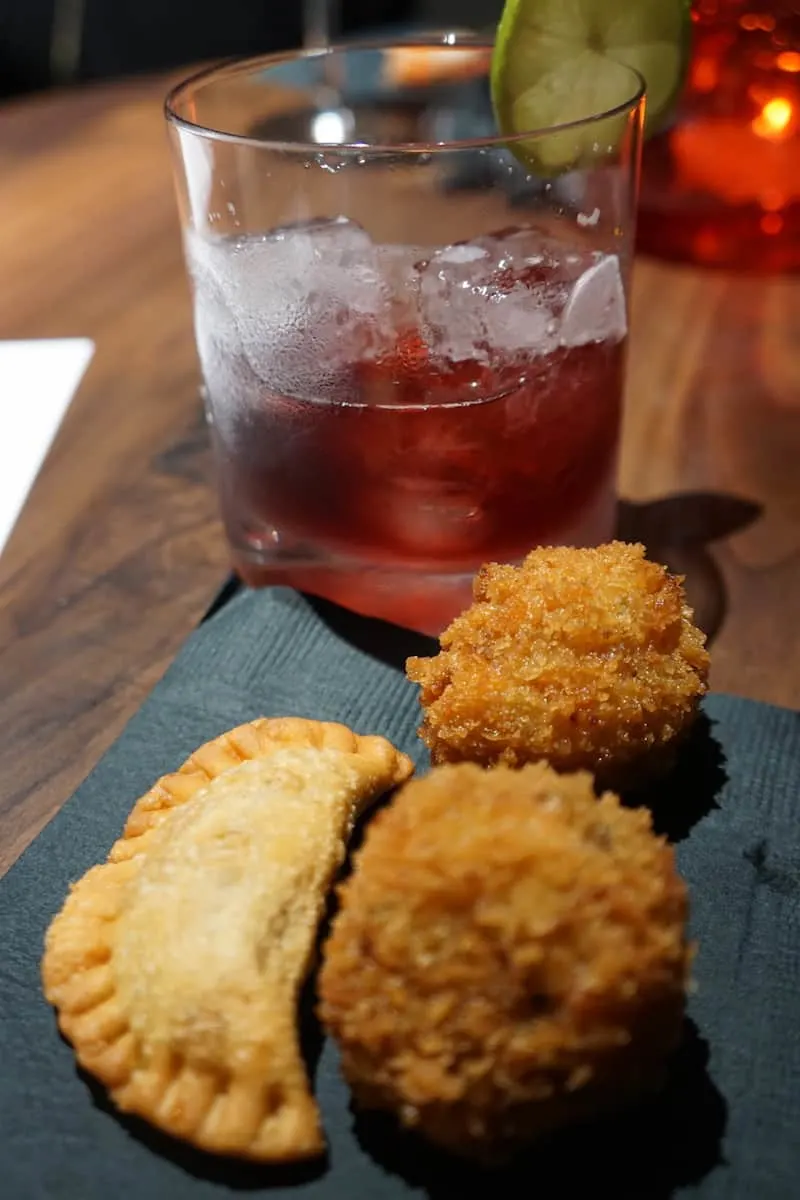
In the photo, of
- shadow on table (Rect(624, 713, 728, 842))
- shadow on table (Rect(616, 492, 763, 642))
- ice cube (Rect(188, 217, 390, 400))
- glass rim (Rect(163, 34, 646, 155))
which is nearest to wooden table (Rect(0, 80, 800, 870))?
shadow on table (Rect(616, 492, 763, 642))

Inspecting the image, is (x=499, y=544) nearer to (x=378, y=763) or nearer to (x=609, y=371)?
(x=609, y=371)

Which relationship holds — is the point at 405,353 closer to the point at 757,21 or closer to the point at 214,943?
the point at 214,943

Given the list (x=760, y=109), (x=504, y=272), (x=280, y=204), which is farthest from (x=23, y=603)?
(x=760, y=109)

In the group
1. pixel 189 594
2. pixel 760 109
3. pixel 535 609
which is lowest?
pixel 189 594

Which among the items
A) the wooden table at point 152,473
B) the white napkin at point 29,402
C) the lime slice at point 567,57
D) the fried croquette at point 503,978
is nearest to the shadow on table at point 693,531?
the wooden table at point 152,473

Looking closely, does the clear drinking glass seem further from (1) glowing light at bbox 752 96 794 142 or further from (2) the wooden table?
(1) glowing light at bbox 752 96 794 142

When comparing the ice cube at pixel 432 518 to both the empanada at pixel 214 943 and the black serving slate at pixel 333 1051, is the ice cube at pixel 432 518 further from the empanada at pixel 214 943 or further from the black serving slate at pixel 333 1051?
the empanada at pixel 214 943
